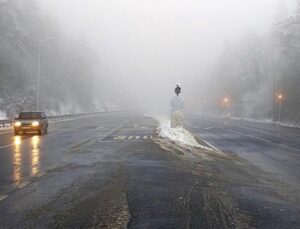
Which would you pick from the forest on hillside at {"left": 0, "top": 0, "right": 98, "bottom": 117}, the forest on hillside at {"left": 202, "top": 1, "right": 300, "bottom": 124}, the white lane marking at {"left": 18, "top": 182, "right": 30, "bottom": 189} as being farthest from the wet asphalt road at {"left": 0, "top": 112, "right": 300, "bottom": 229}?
the forest on hillside at {"left": 202, "top": 1, "right": 300, "bottom": 124}

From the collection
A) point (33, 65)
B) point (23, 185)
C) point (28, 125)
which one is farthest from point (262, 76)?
point (23, 185)

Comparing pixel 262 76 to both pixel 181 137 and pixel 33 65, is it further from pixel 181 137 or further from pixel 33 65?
pixel 181 137

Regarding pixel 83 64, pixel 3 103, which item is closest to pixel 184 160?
pixel 3 103

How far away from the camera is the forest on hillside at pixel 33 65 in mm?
60688

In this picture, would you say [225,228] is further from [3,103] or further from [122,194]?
[3,103]

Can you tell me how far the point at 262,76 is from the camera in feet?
299

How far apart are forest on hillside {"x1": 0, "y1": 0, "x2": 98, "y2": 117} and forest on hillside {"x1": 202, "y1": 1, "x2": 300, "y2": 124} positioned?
35456 millimetres

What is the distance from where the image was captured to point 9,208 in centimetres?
736

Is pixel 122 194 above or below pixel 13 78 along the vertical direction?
below

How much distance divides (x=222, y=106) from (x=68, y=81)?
43.9 meters

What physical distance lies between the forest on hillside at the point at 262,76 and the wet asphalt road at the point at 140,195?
1930 inches

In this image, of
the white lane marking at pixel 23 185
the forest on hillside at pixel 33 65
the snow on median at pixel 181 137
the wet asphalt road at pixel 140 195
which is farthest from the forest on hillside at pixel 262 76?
the white lane marking at pixel 23 185

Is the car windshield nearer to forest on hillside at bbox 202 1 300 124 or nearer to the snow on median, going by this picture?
the snow on median

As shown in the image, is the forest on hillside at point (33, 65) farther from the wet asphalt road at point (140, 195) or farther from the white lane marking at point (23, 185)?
the white lane marking at point (23, 185)
